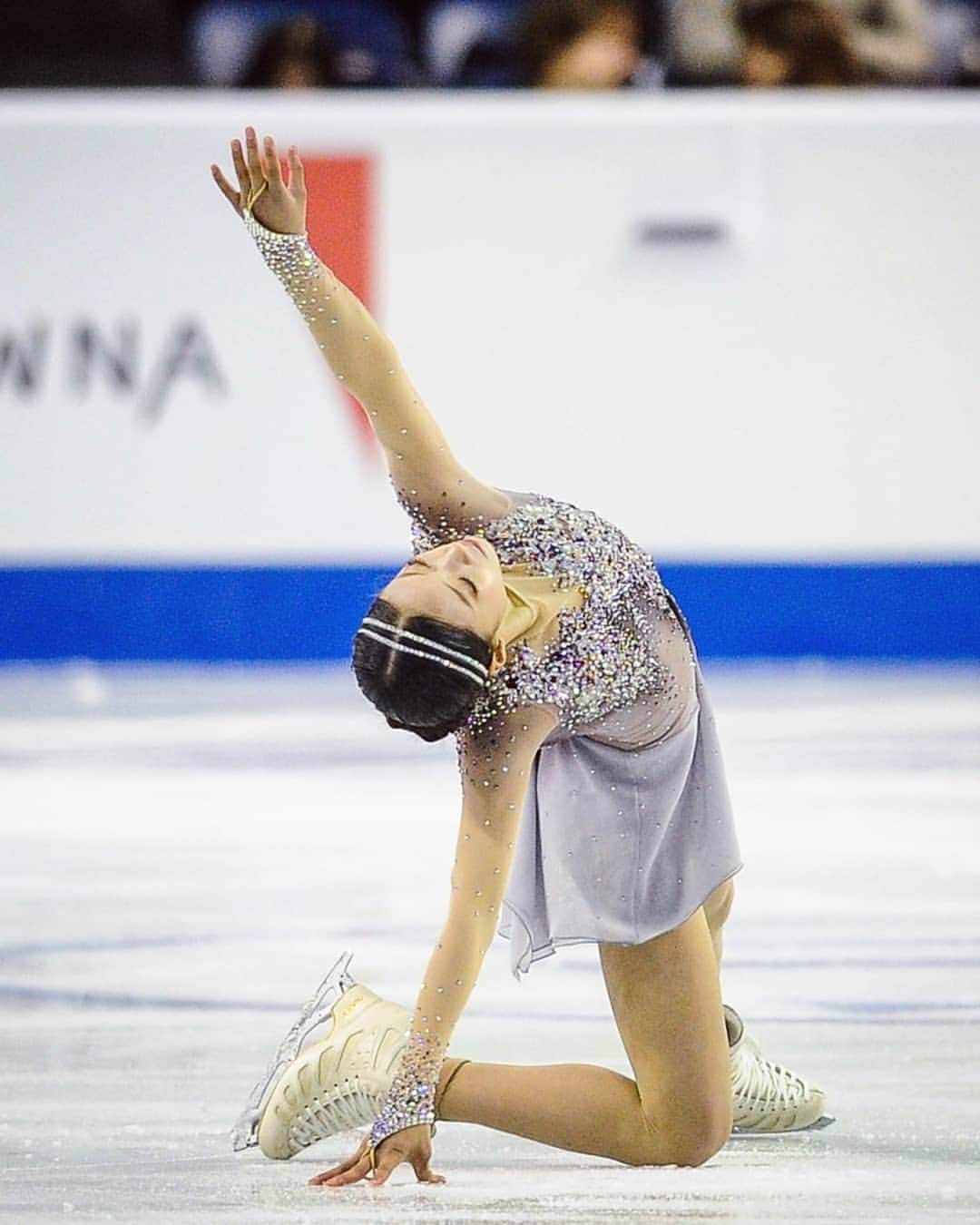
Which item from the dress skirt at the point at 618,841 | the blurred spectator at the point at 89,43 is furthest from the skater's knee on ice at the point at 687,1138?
the blurred spectator at the point at 89,43

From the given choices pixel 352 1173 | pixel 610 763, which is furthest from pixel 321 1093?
pixel 610 763

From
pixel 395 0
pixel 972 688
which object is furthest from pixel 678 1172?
pixel 395 0

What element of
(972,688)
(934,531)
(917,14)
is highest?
(917,14)

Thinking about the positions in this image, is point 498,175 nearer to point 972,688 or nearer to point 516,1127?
point 972,688

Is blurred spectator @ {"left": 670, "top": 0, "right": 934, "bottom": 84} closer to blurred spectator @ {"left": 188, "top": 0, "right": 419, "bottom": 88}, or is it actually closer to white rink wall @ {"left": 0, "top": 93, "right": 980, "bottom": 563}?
white rink wall @ {"left": 0, "top": 93, "right": 980, "bottom": 563}

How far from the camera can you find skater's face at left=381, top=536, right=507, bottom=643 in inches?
70.7

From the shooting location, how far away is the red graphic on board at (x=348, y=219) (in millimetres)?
5297

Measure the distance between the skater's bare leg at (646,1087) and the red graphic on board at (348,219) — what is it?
339 centimetres

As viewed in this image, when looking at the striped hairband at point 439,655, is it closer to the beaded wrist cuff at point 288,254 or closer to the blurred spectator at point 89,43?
the beaded wrist cuff at point 288,254

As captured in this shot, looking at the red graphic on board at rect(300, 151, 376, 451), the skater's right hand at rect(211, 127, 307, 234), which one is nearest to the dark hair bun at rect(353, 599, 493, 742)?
the skater's right hand at rect(211, 127, 307, 234)

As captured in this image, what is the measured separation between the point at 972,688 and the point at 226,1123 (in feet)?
10.9

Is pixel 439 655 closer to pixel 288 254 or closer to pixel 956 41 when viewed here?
pixel 288 254

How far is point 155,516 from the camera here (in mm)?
5371

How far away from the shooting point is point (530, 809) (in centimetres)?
212
